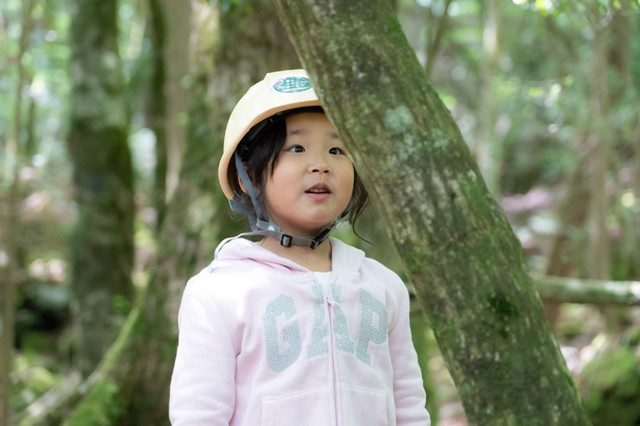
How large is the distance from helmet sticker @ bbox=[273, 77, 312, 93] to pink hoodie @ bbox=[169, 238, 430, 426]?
417 millimetres

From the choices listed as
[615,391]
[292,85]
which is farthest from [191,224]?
[615,391]

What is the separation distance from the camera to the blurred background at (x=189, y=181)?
3.50 meters

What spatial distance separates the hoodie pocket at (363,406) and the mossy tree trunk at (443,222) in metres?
0.44

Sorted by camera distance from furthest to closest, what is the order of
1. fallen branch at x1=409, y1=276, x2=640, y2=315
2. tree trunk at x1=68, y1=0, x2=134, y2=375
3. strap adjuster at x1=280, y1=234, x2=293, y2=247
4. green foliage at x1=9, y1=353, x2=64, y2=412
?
1. green foliage at x1=9, y1=353, x2=64, y2=412
2. tree trunk at x1=68, y1=0, x2=134, y2=375
3. fallen branch at x1=409, y1=276, x2=640, y2=315
4. strap adjuster at x1=280, y1=234, x2=293, y2=247

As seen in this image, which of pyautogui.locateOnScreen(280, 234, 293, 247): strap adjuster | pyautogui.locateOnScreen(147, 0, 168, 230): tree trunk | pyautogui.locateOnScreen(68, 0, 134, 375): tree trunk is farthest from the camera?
pyautogui.locateOnScreen(147, 0, 168, 230): tree trunk

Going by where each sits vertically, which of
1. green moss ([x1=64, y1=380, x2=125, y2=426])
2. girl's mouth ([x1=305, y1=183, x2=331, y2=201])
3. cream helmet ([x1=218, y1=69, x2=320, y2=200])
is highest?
cream helmet ([x1=218, y1=69, x2=320, y2=200])

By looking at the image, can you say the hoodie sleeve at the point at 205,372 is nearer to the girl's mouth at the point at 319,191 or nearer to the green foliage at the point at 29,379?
the girl's mouth at the point at 319,191

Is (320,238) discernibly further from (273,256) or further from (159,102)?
(159,102)

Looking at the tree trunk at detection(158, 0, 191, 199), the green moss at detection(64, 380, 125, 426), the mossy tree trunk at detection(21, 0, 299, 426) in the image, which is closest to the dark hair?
the mossy tree trunk at detection(21, 0, 299, 426)

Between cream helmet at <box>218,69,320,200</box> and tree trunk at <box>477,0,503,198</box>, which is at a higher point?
tree trunk at <box>477,0,503,198</box>

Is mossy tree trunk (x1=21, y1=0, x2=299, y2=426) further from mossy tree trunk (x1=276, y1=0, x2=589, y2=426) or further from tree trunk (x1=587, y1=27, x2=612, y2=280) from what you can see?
tree trunk (x1=587, y1=27, x2=612, y2=280)

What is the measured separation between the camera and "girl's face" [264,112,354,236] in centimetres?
170

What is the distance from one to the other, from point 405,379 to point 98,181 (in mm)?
4551

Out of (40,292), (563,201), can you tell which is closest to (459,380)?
(563,201)
